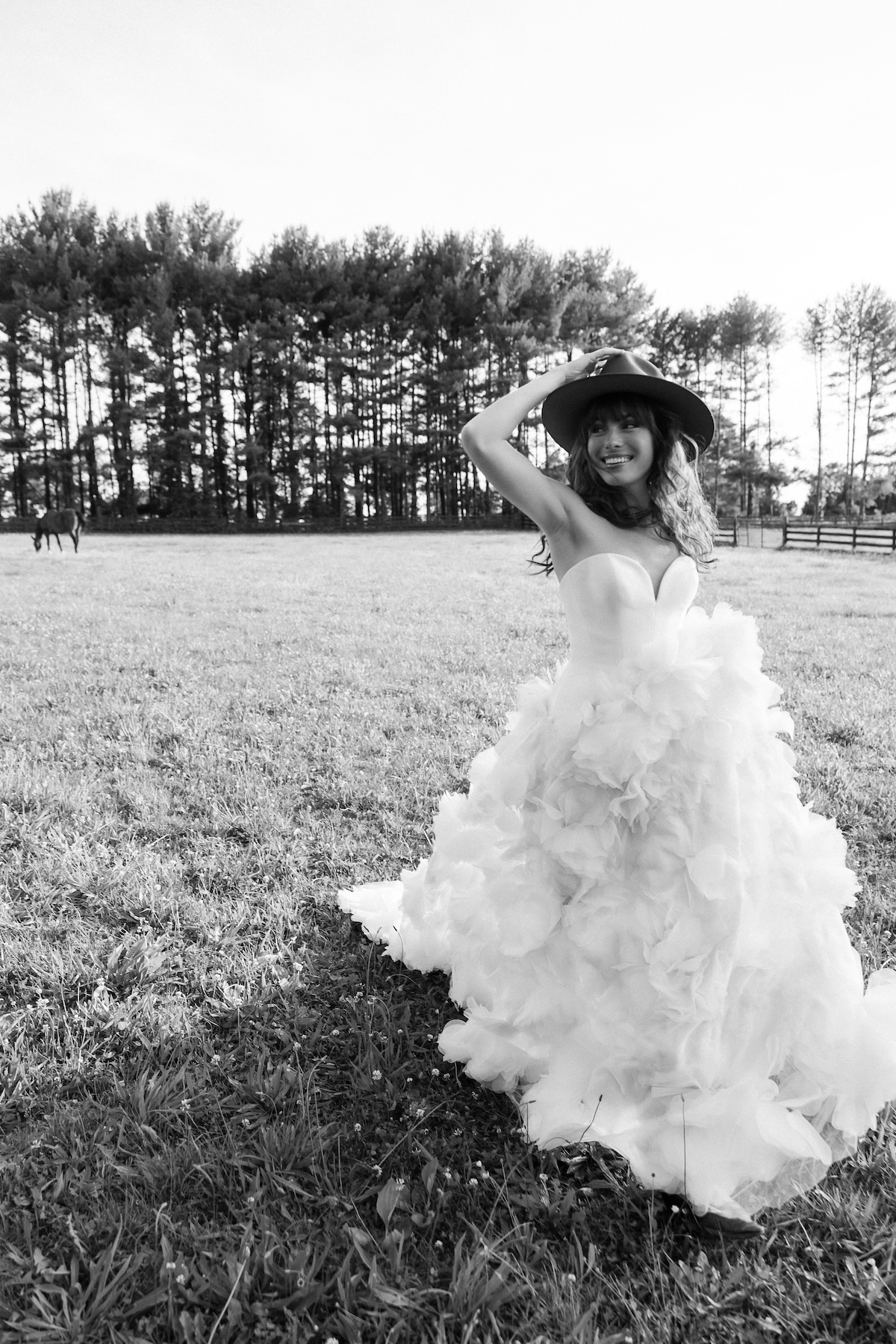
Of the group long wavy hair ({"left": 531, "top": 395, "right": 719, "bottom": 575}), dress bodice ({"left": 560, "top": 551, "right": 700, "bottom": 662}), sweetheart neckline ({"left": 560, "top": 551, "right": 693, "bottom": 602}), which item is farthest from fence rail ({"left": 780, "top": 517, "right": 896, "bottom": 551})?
dress bodice ({"left": 560, "top": 551, "right": 700, "bottom": 662})

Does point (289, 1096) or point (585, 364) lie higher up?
point (585, 364)

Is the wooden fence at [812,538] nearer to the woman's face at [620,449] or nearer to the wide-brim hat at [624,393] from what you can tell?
the wide-brim hat at [624,393]

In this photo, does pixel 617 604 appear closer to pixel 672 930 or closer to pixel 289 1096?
pixel 672 930

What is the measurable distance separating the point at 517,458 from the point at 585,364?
456 millimetres

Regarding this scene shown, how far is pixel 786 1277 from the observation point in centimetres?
183

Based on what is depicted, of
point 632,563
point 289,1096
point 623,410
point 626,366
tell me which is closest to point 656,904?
point 632,563

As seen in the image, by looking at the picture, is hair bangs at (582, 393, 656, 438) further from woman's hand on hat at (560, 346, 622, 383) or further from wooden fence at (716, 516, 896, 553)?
wooden fence at (716, 516, 896, 553)

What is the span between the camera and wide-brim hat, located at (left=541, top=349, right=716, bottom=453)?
247cm

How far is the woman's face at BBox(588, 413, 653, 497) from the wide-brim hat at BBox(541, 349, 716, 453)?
10 cm

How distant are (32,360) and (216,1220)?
50777 mm

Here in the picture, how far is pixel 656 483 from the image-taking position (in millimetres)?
2674

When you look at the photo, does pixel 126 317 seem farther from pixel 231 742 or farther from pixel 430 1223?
pixel 430 1223

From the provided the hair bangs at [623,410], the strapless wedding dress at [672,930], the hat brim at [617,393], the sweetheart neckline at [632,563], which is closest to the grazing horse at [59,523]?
the hat brim at [617,393]

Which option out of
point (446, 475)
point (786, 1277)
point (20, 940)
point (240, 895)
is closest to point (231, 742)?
point (240, 895)
